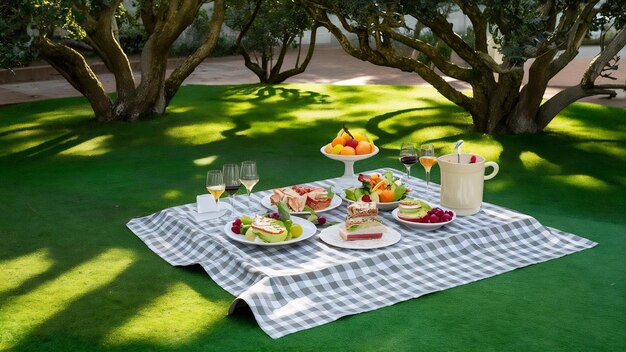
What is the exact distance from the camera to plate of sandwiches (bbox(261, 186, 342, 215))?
189 inches

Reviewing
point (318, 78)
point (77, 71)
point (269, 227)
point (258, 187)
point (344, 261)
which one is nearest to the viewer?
point (344, 261)

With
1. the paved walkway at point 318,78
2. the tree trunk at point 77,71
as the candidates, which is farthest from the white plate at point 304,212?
the paved walkway at point 318,78

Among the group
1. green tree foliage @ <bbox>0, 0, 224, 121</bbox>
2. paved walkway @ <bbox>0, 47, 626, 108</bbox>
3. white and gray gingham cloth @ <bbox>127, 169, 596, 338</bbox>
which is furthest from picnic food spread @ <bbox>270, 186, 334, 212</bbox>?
paved walkway @ <bbox>0, 47, 626, 108</bbox>

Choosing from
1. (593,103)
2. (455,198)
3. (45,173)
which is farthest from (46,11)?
(593,103)

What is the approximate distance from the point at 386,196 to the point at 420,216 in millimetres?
299

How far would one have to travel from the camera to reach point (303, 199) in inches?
190

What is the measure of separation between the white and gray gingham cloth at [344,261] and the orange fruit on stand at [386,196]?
0.30 feet

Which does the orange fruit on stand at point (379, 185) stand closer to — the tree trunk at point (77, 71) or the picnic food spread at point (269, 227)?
the picnic food spread at point (269, 227)

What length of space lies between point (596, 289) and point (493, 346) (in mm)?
1035

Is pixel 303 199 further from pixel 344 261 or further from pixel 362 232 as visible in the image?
pixel 344 261

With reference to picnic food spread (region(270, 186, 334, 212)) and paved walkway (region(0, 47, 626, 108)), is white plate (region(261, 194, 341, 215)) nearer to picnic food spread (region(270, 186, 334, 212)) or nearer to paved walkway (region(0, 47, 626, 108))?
picnic food spread (region(270, 186, 334, 212))

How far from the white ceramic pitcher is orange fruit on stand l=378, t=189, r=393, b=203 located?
1.05 feet

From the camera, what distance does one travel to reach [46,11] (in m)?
Answer: 7.68

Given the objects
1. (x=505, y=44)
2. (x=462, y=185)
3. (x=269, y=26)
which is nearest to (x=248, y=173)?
(x=462, y=185)
